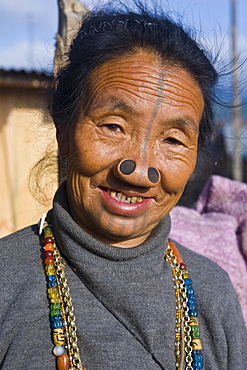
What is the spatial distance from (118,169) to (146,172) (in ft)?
0.32

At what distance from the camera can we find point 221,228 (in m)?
2.46

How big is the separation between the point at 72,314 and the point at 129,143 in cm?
60

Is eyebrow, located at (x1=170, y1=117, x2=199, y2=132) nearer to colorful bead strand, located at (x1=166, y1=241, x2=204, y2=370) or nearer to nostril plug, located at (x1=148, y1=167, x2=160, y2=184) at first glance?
nostril plug, located at (x1=148, y1=167, x2=160, y2=184)

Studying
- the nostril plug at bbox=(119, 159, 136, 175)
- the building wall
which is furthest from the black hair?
the building wall

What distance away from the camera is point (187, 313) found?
168 cm

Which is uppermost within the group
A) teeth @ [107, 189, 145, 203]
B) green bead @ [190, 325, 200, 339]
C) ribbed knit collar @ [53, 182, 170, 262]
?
teeth @ [107, 189, 145, 203]

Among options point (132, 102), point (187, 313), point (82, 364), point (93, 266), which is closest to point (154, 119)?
point (132, 102)

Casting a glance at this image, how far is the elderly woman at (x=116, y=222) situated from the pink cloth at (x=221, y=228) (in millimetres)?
635

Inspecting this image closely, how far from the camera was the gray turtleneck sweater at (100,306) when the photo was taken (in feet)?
4.82

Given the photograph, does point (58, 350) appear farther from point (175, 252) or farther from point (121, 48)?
point (121, 48)

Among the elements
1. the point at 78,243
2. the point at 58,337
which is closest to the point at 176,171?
the point at 78,243

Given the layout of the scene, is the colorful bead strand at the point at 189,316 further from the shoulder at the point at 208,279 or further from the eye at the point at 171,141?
the eye at the point at 171,141

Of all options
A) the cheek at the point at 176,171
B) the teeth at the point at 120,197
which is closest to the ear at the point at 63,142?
the teeth at the point at 120,197

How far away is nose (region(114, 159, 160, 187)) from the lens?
1469 mm
